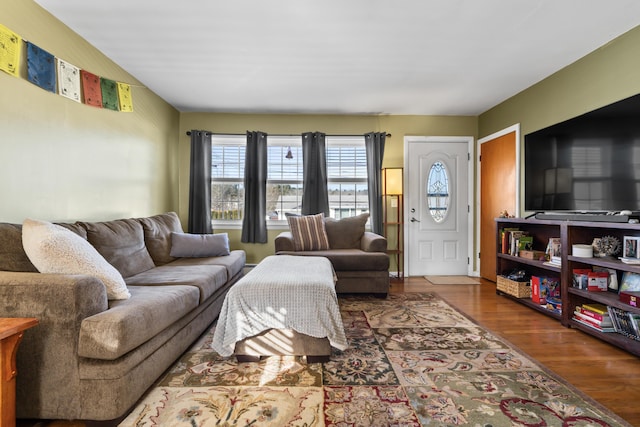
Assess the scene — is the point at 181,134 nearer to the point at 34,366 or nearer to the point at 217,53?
the point at 217,53

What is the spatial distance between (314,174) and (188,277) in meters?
2.49

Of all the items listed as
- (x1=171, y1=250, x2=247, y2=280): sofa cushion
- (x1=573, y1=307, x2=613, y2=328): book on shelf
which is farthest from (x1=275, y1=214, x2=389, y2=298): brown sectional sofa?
(x1=573, y1=307, x2=613, y2=328): book on shelf

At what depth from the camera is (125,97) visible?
3174mm

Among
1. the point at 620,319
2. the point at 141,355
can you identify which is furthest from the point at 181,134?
the point at 620,319

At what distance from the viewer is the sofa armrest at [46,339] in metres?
1.37

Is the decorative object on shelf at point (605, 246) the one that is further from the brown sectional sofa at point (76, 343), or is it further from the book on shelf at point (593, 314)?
the brown sectional sofa at point (76, 343)

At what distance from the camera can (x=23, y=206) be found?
209 cm

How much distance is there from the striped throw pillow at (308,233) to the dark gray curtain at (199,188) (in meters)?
1.27

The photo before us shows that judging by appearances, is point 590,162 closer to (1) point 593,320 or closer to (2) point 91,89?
(1) point 593,320

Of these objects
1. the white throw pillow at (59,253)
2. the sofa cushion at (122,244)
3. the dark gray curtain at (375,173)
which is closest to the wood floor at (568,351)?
the dark gray curtain at (375,173)

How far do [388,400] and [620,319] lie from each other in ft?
6.53

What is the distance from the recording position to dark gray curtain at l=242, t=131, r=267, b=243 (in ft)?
14.5

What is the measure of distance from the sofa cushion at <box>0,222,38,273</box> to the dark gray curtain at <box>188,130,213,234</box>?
2578mm

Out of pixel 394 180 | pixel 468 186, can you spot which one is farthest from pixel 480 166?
pixel 394 180
